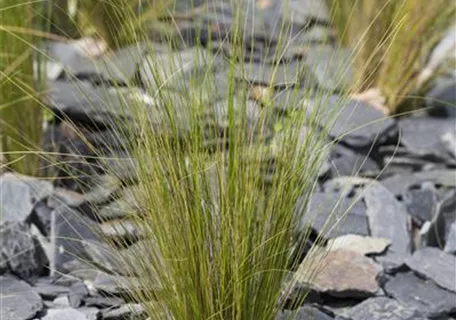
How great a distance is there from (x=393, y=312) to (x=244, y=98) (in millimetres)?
794

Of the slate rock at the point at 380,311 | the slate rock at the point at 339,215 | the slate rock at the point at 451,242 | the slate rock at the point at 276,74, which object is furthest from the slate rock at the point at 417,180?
the slate rock at the point at 380,311

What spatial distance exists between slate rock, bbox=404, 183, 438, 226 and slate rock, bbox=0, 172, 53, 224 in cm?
121

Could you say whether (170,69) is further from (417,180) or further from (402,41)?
(402,41)

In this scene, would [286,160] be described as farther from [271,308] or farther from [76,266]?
[76,266]

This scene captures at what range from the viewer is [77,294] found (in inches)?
104

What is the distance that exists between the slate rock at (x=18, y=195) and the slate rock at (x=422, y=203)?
121 cm

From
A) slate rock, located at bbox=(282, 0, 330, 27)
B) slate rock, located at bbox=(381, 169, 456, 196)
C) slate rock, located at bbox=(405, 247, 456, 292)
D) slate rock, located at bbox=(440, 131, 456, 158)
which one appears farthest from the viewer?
slate rock, located at bbox=(282, 0, 330, 27)

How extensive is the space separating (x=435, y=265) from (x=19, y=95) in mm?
1431

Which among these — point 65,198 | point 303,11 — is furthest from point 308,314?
point 303,11

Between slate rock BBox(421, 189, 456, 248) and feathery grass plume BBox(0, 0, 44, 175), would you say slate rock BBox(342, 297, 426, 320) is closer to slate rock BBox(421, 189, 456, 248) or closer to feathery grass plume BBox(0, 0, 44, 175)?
slate rock BBox(421, 189, 456, 248)

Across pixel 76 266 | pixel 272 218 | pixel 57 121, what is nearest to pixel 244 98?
pixel 272 218

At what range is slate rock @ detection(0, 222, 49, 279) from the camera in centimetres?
277

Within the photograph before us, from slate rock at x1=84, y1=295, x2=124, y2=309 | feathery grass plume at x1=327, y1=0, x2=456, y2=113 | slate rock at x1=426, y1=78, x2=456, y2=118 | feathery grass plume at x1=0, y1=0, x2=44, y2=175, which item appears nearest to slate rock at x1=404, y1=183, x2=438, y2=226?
feathery grass plume at x1=327, y1=0, x2=456, y2=113

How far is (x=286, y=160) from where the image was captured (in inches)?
85.3
